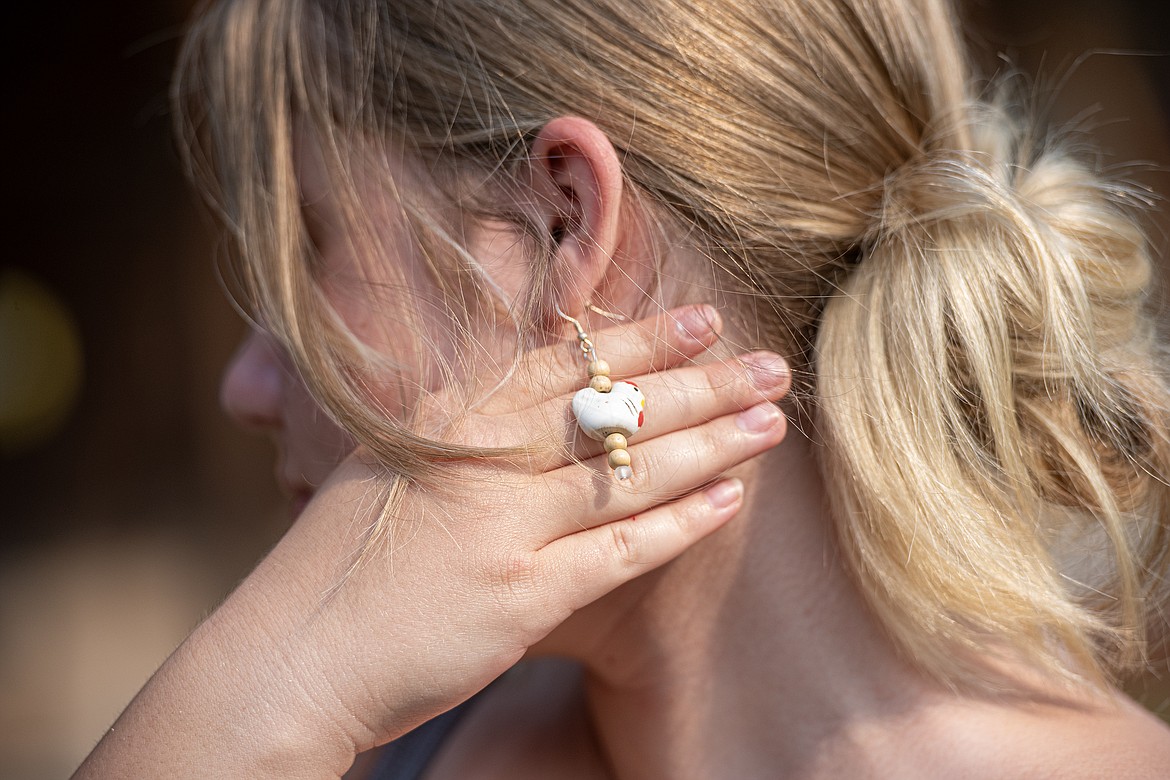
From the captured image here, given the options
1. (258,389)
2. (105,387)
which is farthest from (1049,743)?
(105,387)

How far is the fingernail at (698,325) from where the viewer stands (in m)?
0.97

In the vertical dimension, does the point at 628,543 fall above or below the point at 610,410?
below

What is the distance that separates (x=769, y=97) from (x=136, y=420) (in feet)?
13.0

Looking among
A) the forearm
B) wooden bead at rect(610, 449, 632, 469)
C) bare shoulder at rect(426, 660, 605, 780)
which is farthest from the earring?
bare shoulder at rect(426, 660, 605, 780)

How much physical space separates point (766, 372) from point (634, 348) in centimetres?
15

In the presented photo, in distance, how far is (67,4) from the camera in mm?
3611

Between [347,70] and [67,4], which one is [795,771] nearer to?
[347,70]

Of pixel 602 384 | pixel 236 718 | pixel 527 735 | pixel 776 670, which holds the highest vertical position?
pixel 602 384

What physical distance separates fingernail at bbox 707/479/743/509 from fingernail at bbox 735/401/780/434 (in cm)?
7

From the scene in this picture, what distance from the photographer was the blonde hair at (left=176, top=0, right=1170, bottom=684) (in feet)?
3.23

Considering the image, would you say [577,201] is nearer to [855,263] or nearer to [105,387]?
[855,263]

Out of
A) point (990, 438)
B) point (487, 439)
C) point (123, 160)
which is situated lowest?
point (990, 438)

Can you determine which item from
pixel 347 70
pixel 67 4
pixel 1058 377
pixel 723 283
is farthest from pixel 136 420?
pixel 1058 377

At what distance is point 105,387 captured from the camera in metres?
4.04
